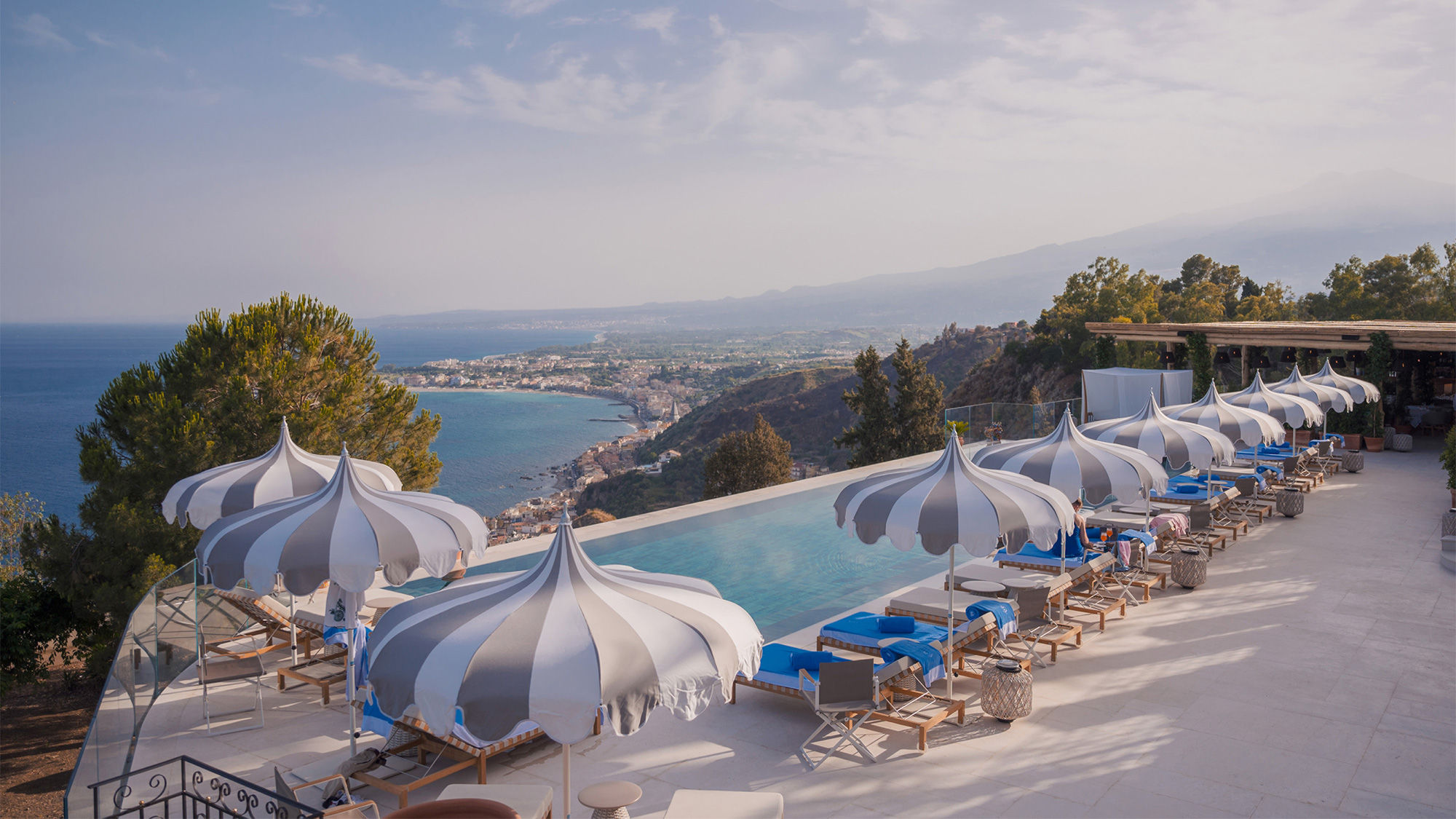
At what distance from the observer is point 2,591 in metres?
12.0

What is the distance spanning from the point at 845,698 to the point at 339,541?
11.2ft

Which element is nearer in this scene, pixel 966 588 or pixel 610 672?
pixel 610 672

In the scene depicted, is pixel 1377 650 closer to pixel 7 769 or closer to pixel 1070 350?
pixel 7 769

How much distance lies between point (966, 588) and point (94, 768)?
6.84 m

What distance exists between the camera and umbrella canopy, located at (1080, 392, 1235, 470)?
33.8 ft

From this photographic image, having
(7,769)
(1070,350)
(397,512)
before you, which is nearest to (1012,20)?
(1070,350)

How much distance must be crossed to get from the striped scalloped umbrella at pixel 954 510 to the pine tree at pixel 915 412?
26.3 metres

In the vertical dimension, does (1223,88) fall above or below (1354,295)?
above

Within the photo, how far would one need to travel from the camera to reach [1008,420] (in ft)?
65.4

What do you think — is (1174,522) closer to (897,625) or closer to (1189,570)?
(1189,570)

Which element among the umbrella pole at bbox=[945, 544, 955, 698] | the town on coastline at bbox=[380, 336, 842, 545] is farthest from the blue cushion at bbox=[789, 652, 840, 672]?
the town on coastline at bbox=[380, 336, 842, 545]

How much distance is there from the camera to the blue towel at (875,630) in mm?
7013

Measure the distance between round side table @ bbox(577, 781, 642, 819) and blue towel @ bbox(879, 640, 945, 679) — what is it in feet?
9.23

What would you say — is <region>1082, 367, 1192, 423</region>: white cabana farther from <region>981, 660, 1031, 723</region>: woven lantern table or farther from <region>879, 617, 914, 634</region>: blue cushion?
<region>981, 660, 1031, 723</region>: woven lantern table
